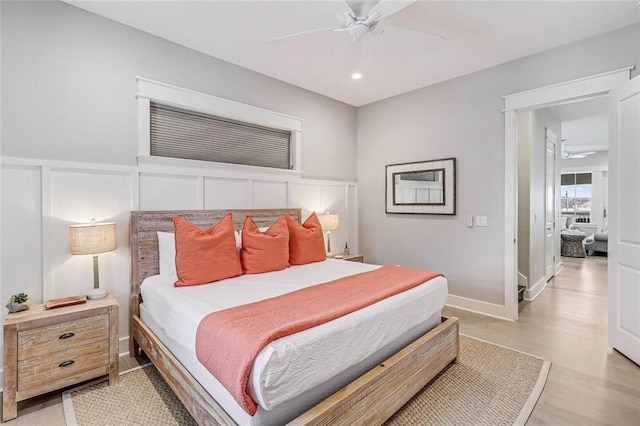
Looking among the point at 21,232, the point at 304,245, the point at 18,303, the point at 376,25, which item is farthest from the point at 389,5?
the point at 18,303

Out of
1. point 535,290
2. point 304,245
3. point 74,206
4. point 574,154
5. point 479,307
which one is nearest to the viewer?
point 74,206

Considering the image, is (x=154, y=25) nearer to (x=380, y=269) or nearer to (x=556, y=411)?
(x=380, y=269)

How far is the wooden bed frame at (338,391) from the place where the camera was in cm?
151

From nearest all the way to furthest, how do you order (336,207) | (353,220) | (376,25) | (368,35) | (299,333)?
1. (299,333)
2. (376,25)
3. (368,35)
4. (336,207)
5. (353,220)

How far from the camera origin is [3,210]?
2.19 meters

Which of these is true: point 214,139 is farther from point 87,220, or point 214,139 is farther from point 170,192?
point 87,220

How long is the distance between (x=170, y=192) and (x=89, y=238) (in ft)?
2.76

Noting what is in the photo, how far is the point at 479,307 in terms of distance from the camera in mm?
3703

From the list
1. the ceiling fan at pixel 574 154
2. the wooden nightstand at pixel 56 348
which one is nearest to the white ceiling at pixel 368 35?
the wooden nightstand at pixel 56 348

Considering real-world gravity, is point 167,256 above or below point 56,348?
above

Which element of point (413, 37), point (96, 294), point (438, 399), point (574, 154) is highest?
point (574, 154)

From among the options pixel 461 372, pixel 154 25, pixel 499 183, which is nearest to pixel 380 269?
pixel 461 372

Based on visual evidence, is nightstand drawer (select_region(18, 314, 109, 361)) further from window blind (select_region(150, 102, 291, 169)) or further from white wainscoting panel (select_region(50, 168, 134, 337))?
window blind (select_region(150, 102, 291, 169))

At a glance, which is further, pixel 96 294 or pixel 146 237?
pixel 146 237
